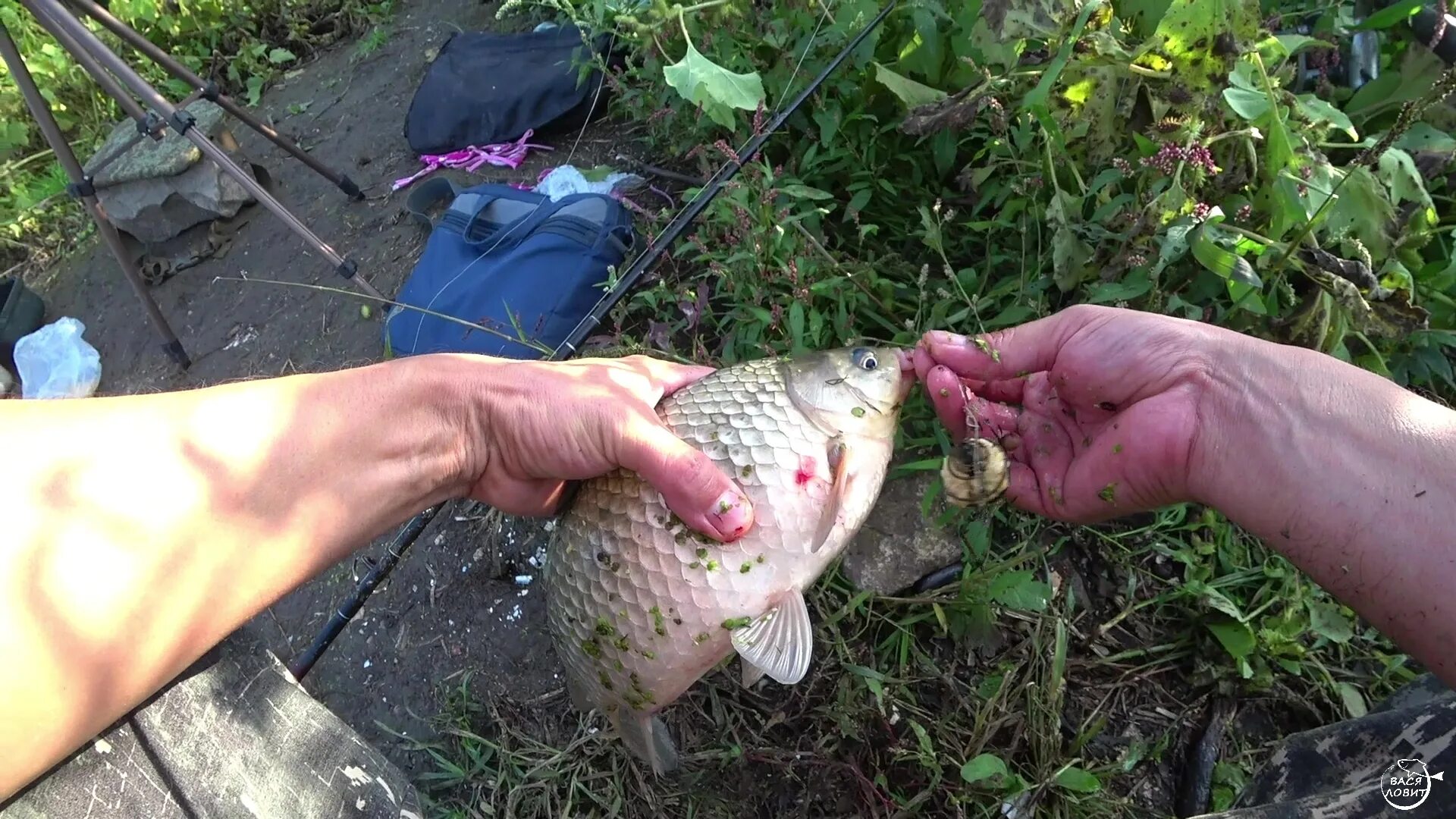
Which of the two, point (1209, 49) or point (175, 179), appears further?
point (175, 179)

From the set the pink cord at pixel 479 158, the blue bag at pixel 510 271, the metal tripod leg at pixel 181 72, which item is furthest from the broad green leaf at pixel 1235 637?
the metal tripod leg at pixel 181 72

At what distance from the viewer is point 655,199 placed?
337cm

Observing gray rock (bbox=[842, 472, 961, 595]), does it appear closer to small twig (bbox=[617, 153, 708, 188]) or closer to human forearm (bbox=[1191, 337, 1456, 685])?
human forearm (bbox=[1191, 337, 1456, 685])

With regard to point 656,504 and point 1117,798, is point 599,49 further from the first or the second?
point 1117,798

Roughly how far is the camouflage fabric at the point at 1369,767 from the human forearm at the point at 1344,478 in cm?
19

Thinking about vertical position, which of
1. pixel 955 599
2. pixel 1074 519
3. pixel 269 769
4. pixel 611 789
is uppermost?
pixel 1074 519

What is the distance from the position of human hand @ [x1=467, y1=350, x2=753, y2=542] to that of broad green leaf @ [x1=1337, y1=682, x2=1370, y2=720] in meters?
1.43

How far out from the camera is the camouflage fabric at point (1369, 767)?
1146mm

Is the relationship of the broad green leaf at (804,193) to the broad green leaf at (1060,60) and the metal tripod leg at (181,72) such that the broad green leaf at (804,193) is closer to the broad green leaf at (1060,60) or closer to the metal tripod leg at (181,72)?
the broad green leaf at (1060,60)

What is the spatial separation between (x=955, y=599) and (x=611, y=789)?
1000mm

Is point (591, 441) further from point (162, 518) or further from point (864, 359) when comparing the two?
point (162, 518)

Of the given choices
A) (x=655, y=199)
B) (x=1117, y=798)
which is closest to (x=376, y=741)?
(x=1117, y=798)

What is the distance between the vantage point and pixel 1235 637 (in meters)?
1.86

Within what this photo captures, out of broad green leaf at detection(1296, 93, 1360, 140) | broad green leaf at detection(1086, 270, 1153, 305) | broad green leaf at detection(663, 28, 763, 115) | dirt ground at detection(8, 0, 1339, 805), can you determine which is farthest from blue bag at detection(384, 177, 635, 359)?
broad green leaf at detection(1296, 93, 1360, 140)
